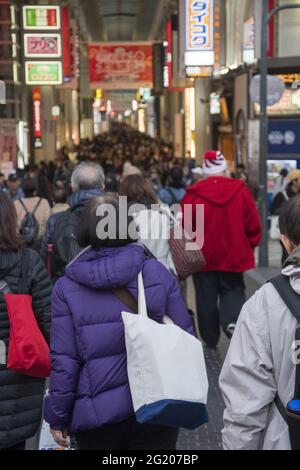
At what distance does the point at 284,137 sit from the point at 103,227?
324 inches

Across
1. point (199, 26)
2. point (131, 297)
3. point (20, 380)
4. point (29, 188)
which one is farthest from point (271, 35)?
point (131, 297)

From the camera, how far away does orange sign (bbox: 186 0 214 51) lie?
79.8 feet

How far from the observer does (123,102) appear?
525ft

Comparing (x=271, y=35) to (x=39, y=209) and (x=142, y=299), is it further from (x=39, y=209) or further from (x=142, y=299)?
(x=142, y=299)

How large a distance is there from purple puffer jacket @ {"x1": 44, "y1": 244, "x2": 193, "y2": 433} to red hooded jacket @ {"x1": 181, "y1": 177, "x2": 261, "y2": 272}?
480cm

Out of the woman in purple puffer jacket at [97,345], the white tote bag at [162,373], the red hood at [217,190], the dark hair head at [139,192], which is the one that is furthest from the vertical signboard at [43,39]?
the white tote bag at [162,373]

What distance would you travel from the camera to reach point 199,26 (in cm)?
2444

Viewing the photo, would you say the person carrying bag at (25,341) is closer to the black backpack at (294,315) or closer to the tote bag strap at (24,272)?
the tote bag strap at (24,272)

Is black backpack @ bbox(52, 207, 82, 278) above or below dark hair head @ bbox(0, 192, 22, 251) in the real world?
below

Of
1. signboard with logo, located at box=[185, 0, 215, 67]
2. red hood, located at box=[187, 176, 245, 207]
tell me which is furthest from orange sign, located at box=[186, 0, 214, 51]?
red hood, located at box=[187, 176, 245, 207]

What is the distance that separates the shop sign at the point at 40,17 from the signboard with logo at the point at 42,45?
25cm

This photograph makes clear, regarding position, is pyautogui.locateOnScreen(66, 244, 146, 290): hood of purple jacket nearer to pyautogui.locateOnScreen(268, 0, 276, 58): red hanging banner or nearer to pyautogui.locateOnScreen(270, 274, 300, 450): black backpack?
pyautogui.locateOnScreen(270, 274, 300, 450): black backpack

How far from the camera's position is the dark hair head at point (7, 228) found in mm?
4430

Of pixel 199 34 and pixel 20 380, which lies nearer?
pixel 20 380
